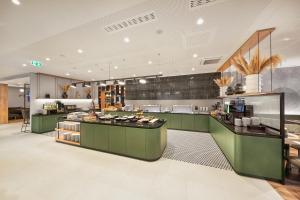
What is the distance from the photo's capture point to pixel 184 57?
4621 mm

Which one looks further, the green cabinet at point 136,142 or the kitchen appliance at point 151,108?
the kitchen appliance at point 151,108

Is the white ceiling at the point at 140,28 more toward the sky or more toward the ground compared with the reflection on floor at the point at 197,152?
more toward the sky

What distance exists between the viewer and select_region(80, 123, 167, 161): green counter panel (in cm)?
326

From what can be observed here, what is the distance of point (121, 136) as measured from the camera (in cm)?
358

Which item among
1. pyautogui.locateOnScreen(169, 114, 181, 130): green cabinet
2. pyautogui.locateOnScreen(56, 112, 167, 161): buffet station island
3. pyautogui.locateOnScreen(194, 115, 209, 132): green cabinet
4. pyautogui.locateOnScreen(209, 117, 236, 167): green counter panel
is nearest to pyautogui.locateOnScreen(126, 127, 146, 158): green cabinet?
pyautogui.locateOnScreen(56, 112, 167, 161): buffet station island

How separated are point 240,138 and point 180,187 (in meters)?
1.57

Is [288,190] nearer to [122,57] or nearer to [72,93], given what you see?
[122,57]

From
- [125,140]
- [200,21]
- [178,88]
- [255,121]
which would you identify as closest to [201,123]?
[178,88]

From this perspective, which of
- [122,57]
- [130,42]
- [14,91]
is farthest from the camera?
[14,91]

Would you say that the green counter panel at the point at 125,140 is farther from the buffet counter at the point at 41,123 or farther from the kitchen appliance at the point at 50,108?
the kitchen appliance at the point at 50,108

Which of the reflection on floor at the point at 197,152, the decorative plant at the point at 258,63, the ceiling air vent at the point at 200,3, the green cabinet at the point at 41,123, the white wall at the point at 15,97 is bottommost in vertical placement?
the reflection on floor at the point at 197,152

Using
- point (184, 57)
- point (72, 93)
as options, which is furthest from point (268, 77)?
point (72, 93)

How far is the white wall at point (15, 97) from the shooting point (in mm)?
12195

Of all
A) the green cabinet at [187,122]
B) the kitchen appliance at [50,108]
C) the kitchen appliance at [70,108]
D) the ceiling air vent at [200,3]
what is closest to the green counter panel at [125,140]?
the ceiling air vent at [200,3]
